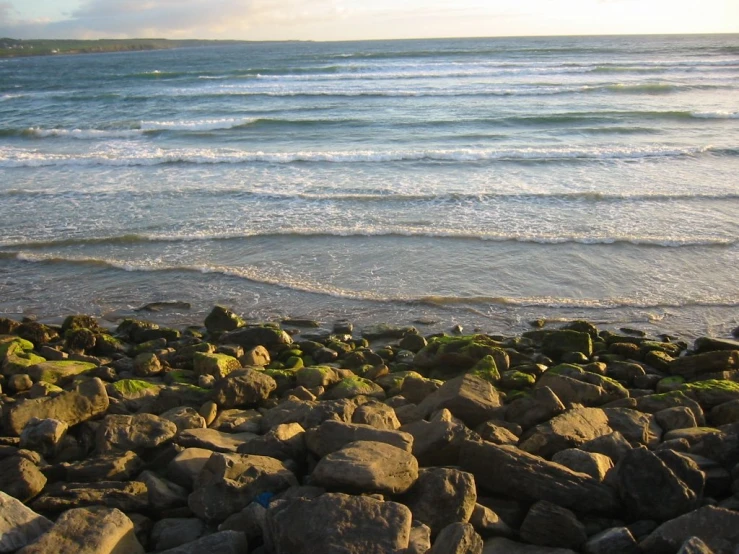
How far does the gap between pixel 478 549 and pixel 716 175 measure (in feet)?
51.9

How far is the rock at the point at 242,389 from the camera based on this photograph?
687 cm

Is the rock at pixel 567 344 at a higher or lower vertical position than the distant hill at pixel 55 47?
lower

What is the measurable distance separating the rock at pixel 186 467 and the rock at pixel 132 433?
1.58ft

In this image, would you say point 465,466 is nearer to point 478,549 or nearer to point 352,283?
point 478,549

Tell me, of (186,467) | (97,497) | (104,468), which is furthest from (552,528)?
(104,468)

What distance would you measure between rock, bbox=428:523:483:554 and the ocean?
5.63m

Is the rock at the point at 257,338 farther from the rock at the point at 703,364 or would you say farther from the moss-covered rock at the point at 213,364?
the rock at the point at 703,364

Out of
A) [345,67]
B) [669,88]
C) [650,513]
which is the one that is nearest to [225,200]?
[650,513]

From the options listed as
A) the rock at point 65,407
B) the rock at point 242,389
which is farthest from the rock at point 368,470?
the rock at point 65,407

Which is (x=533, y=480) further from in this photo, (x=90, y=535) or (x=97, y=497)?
(x=97, y=497)

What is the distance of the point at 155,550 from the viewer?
444cm

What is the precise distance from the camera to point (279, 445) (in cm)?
535

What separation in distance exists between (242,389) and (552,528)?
3.58m

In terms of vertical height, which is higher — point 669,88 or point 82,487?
point 669,88
